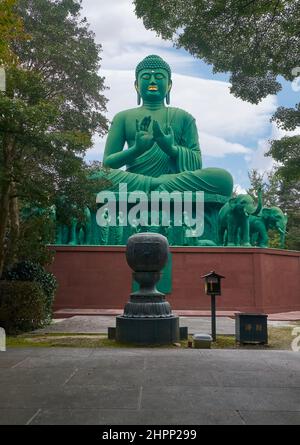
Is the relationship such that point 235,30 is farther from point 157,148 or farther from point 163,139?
point 157,148

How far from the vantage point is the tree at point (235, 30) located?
289 inches

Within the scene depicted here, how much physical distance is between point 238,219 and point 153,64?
9107 mm

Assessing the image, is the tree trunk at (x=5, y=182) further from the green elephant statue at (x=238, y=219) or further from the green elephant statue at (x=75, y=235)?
the green elephant statue at (x=238, y=219)

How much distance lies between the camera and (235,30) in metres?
7.95

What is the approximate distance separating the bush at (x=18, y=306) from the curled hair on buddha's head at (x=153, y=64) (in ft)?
50.5

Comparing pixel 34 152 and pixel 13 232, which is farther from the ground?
→ pixel 34 152

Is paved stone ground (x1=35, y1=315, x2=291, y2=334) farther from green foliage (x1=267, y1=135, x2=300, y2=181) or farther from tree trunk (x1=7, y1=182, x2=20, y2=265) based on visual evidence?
green foliage (x1=267, y1=135, x2=300, y2=181)

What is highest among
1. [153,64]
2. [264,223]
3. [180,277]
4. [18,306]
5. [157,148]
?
[153,64]

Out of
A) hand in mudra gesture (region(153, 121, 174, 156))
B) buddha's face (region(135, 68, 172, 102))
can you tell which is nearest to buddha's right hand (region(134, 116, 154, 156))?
hand in mudra gesture (region(153, 121, 174, 156))

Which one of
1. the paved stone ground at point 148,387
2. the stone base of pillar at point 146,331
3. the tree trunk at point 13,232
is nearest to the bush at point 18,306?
the tree trunk at point 13,232

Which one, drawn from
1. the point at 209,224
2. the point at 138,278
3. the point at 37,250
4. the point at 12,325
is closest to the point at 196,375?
the point at 138,278

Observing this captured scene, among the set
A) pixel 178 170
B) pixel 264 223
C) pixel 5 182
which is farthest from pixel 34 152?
pixel 264 223

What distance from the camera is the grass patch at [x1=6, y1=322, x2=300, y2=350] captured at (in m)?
8.24
